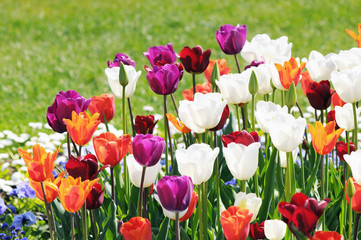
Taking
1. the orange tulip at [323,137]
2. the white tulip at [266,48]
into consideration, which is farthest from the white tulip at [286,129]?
the white tulip at [266,48]

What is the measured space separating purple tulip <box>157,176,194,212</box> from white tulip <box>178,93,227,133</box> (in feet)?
1.06

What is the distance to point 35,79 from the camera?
19.0 feet

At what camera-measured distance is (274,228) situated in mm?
1502

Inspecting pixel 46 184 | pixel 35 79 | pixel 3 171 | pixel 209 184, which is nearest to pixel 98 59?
pixel 35 79

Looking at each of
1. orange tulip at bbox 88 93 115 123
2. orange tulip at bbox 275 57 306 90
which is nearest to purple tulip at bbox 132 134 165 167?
orange tulip at bbox 275 57 306 90

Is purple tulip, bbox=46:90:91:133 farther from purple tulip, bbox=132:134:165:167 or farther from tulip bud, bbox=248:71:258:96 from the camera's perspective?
tulip bud, bbox=248:71:258:96

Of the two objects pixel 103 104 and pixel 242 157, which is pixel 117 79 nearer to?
pixel 103 104

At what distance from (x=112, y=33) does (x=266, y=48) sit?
16.0ft

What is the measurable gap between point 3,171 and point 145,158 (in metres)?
2.27

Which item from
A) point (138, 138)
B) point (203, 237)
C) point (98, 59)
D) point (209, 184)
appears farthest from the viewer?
point (98, 59)

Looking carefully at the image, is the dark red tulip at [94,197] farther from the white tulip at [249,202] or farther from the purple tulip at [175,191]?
the white tulip at [249,202]

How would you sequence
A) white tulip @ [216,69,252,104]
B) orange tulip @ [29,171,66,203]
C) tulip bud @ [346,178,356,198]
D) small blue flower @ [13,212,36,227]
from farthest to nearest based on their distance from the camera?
1. small blue flower @ [13,212,36,227]
2. white tulip @ [216,69,252,104]
3. orange tulip @ [29,171,66,203]
4. tulip bud @ [346,178,356,198]

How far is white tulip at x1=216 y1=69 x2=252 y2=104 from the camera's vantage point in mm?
2055

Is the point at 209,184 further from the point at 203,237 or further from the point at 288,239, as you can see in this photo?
the point at 288,239
